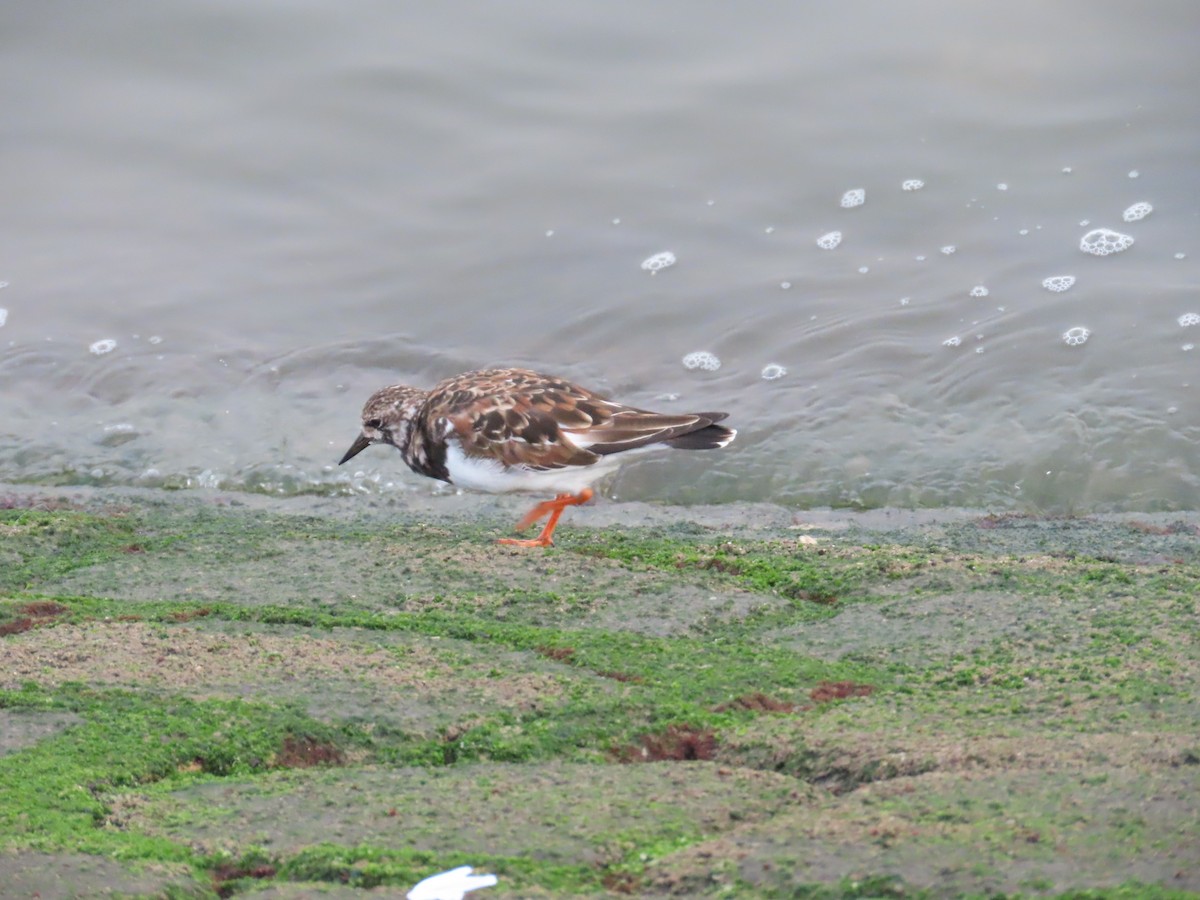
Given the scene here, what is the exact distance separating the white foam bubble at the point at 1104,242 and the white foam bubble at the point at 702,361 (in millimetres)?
2608

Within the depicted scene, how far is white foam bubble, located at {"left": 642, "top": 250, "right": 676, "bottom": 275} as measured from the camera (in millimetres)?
9289

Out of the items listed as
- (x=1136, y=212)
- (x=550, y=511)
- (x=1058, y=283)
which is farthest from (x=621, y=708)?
(x=1136, y=212)

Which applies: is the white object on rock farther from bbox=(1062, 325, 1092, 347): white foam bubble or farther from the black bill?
bbox=(1062, 325, 1092, 347): white foam bubble

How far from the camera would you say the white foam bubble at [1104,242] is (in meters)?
8.88

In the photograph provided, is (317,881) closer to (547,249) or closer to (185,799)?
(185,799)

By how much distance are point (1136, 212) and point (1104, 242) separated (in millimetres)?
456

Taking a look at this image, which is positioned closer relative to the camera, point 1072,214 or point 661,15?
point 1072,214

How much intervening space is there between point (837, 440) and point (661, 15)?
5.47 m

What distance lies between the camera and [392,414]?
612 cm

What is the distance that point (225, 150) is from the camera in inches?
421

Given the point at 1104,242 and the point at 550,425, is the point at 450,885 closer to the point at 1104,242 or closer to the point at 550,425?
the point at 550,425

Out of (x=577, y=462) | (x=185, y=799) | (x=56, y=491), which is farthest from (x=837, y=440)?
(x=185, y=799)

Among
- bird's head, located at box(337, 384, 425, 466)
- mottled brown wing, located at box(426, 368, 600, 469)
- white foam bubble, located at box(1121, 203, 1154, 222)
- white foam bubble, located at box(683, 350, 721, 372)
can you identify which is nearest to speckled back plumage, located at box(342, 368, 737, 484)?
mottled brown wing, located at box(426, 368, 600, 469)

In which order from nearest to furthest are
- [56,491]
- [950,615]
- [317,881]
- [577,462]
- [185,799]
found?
[317,881] → [185,799] → [950,615] → [577,462] → [56,491]
